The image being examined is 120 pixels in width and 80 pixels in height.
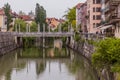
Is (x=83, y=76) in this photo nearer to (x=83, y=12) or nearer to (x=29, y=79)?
(x=29, y=79)

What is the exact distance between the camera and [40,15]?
140m

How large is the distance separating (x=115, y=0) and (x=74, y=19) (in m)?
78.1

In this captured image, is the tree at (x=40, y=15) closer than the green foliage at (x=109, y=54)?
No

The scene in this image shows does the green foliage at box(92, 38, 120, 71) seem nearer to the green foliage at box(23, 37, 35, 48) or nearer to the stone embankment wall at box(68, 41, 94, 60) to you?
the stone embankment wall at box(68, 41, 94, 60)

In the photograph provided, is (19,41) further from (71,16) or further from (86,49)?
(86,49)

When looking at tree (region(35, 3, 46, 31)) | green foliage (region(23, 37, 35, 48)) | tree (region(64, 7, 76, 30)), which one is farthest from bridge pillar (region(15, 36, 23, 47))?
tree (region(35, 3, 46, 31))

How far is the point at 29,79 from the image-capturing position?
3844 cm

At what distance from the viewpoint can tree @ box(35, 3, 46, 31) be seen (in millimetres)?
138175

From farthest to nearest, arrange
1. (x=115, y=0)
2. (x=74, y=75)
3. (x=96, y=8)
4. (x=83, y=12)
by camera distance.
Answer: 1. (x=83, y=12)
2. (x=96, y=8)
3. (x=115, y=0)
4. (x=74, y=75)

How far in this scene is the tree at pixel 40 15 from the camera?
13818 centimetres

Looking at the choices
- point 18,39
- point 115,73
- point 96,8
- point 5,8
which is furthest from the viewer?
point 5,8

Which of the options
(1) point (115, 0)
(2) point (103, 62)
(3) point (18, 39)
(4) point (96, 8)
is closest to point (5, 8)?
(3) point (18, 39)

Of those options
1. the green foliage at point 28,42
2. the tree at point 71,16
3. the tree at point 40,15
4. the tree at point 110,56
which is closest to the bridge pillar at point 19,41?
the green foliage at point 28,42

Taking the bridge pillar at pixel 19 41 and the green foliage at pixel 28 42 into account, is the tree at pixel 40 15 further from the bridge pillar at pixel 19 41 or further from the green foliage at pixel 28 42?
the bridge pillar at pixel 19 41
